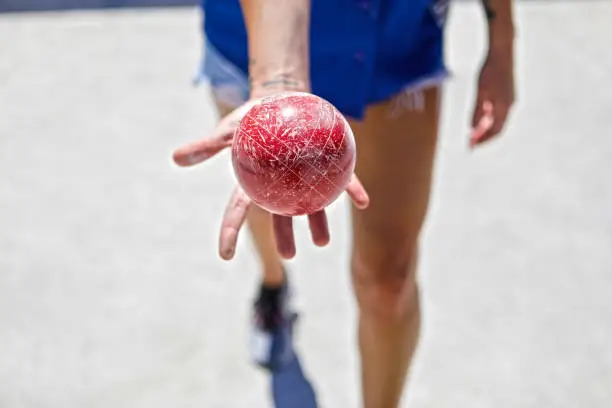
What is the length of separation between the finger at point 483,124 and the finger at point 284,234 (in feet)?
2.03

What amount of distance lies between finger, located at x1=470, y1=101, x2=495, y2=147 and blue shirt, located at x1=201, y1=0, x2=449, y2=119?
124 mm

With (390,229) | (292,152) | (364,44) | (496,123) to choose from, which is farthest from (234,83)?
(292,152)

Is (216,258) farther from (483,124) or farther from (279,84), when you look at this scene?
(279,84)

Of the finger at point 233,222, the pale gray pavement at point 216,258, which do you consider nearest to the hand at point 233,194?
the finger at point 233,222

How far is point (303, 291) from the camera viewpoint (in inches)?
100

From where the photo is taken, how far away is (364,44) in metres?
1.61

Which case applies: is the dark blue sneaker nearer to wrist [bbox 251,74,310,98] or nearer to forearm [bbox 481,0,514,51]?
forearm [bbox 481,0,514,51]

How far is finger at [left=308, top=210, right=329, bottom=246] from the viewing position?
1.26 meters

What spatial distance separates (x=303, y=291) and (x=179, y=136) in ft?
3.13

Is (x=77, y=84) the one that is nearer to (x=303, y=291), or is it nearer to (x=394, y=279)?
(x=303, y=291)

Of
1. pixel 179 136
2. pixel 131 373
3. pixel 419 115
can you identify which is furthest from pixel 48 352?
pixel 419 115

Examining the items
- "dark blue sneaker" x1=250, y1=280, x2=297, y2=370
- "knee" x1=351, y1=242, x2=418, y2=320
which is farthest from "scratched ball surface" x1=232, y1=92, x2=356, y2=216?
"dark blue sneaker" x1=250, y1=280, x2=297, y2=370

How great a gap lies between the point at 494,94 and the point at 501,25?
0.15 m

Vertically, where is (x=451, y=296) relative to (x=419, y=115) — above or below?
below
